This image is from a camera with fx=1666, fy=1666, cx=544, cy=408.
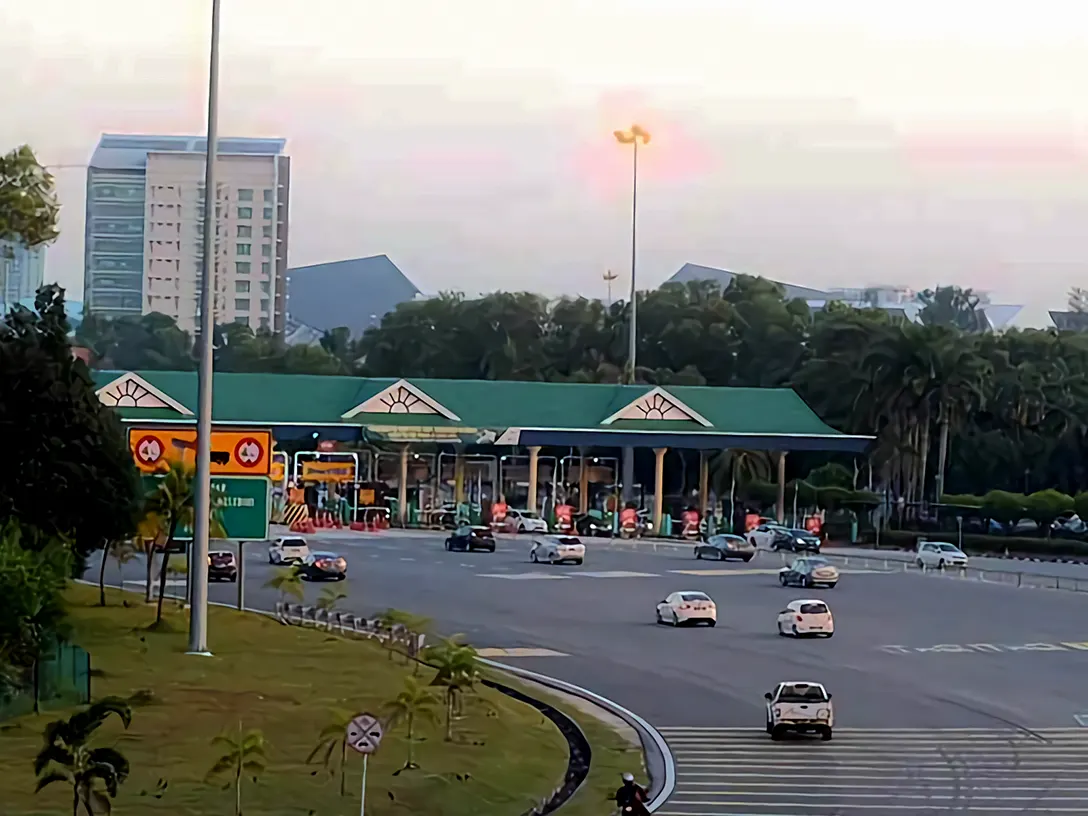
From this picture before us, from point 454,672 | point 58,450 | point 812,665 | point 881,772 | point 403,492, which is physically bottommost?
point 812,665

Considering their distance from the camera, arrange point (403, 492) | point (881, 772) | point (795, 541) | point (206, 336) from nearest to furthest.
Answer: point (881, 772) → point (206, 336) → point (795, 541) → point (403, 492)

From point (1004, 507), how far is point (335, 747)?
218ft

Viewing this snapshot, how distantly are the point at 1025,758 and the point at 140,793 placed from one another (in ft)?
42.1

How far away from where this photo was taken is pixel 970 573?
213 ft

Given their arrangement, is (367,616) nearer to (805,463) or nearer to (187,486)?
(187,486)

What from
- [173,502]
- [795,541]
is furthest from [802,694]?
[795,541]

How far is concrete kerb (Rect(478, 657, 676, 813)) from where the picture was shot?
70.5 ft

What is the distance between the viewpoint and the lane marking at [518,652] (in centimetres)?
3669

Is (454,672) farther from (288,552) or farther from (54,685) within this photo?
(288,552)

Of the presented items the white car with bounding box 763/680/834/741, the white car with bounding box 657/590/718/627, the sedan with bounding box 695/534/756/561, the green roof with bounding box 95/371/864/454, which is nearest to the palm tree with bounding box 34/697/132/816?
the white car with bounding box 763/680/834/741

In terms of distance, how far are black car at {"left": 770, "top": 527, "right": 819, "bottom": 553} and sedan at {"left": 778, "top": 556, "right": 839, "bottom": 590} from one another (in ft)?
62.0

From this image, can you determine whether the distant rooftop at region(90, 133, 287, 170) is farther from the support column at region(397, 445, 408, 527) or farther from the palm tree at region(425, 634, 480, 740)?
the palm tree at region(425, 634, 480, 740)

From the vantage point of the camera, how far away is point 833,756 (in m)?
24.2

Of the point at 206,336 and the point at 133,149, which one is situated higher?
the point at 133,149
